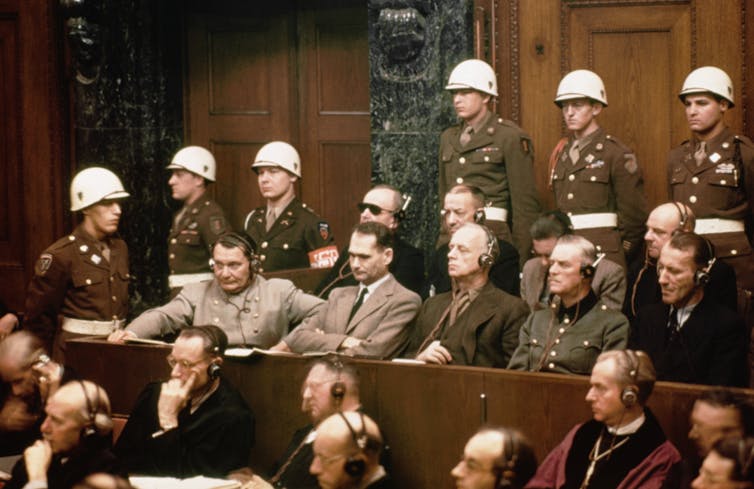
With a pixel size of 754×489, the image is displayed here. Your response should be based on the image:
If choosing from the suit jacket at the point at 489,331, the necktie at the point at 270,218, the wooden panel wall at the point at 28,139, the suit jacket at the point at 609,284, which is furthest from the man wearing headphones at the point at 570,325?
the wooden panel wall at the point at 28,139

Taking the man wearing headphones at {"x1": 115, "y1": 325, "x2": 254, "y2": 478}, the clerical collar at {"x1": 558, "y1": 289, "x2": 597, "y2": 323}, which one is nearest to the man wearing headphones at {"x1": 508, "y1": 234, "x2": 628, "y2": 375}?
the clerical collar at {"x1": 558, "y1": 289, "x2": 597, "y2": 323}

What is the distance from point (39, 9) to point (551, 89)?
3.49 metres

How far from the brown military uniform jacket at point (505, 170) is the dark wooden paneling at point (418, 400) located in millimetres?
1858

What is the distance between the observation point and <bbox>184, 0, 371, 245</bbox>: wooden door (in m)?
9.49

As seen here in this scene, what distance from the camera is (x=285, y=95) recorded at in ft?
31.8

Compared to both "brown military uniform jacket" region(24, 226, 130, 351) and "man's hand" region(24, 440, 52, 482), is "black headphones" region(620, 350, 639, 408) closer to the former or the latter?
"man's hand" region(24, 440, 52, 482)

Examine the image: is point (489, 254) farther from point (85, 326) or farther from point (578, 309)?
point (85, 326)

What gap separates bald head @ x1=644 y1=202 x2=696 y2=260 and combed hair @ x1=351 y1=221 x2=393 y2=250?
4.12ft

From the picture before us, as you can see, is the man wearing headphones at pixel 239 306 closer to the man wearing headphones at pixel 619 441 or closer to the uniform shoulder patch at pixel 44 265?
the uniform shoulder patch at pixel 44 265

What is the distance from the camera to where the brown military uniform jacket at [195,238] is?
8266 mm

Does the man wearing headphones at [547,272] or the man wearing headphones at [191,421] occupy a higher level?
the man wearing headphones at [547,272]

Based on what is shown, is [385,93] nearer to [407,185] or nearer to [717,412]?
[407,185]

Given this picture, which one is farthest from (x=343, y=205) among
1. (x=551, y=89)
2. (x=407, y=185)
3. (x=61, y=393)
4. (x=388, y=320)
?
(x=61, y=393)

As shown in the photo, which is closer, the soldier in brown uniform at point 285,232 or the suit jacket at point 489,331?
the suit jacket at point 489,331
